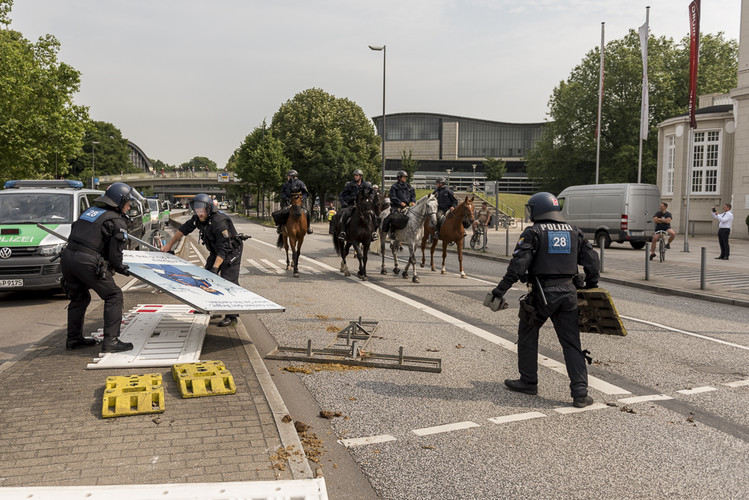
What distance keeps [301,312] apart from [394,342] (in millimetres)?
2518

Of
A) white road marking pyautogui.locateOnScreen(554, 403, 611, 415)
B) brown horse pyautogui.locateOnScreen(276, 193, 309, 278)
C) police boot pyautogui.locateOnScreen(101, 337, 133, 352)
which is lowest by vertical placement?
white road marking pyautogui.locateOnScreen(554, 403, 611, 415)

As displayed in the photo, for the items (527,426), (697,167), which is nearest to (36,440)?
(527,426)

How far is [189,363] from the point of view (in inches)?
234

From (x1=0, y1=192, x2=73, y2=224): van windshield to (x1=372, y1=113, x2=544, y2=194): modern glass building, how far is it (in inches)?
4346

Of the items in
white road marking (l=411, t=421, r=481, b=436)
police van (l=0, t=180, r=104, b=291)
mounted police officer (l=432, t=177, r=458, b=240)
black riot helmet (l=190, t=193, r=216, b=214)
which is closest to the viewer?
white road marking (l=411, t=421, r=481, b=436)

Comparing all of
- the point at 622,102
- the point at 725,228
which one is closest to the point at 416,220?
the point at 725,228

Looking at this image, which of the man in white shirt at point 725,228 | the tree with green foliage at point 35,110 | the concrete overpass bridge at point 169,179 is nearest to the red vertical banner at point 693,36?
the man in white shirt at point 725,228

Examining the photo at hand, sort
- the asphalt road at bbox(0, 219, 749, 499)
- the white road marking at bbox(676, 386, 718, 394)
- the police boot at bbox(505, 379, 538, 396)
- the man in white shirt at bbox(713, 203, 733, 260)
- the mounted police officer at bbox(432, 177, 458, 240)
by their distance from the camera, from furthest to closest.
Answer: the man in white shirt at bbox(713, 203, 733, 260) → the mounted police officer at bbox(432, 177, 458, 240) → the white road marking at bbox(676, 386, 718, 394) → the police boot at bbox(505, 379, 538, 396) → the asphalt road at bbox(0, 219, 749, 499)

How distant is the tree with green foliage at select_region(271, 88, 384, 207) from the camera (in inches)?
2267

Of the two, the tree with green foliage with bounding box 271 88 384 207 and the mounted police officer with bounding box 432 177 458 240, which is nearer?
the mounted police officer with bounding box 432 177 458 240

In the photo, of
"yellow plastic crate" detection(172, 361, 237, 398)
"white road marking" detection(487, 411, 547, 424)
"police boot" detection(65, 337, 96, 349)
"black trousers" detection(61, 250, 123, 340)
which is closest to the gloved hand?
"black trousers" detection(61, 250, 123, 340)

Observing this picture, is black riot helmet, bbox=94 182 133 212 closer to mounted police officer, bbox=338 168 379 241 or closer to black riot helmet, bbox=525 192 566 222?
black riot helmet, bbox=525 192 566 222

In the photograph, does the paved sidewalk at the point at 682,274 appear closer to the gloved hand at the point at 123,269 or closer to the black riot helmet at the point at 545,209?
the black riot helmet at the point at 545,209

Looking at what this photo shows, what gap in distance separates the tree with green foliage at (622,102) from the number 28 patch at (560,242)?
48835mm
